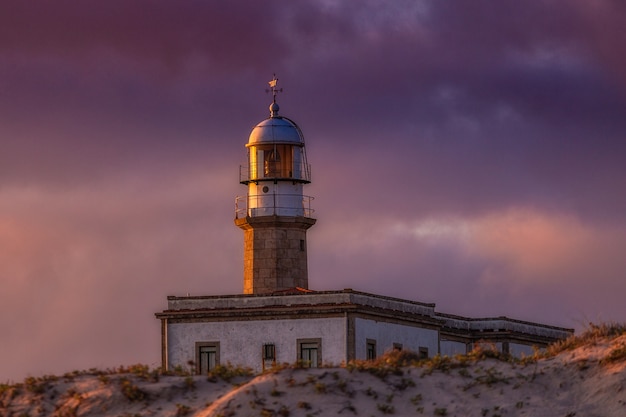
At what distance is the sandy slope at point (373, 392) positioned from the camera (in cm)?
3656

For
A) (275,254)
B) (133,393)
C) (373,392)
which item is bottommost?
(373,392)

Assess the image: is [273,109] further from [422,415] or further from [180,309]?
[422,415]

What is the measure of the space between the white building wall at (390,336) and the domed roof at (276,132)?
1161 centimetres

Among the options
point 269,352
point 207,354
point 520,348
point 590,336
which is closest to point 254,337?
point 269,352

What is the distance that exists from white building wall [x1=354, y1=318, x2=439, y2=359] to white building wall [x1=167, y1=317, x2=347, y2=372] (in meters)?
0.93

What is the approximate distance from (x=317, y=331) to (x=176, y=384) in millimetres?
38251

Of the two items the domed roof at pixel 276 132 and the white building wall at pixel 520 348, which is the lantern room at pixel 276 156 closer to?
the domed roof at pixel 276 132

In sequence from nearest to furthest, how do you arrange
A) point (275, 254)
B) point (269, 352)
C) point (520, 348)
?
point (269, 352) → point (275, 254) → point (520, 348)

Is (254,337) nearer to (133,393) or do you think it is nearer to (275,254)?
(275,254)

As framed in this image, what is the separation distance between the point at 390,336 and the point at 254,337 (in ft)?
19.9

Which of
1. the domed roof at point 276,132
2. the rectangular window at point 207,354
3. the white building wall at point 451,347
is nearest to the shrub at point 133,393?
Answer: the rectangular window at point 207,354

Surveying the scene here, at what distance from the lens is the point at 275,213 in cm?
8394

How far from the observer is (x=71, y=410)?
124ft

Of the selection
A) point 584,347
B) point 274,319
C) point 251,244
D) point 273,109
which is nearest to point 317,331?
point 274,319
